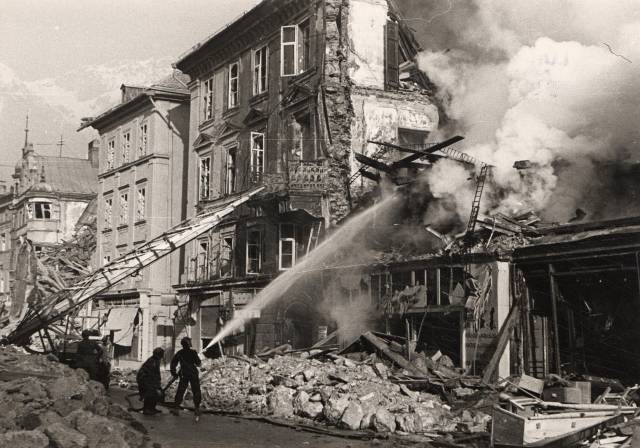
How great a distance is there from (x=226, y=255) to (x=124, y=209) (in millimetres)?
13399

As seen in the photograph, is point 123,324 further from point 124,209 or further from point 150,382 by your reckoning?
point 150,382

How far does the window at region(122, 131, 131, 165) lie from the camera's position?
4506cm

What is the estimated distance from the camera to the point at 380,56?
2881cm

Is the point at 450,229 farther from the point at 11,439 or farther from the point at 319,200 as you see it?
the point at 11,439

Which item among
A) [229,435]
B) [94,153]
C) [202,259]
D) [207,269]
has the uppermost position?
[94,153]

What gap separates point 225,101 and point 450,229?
15851 millimetres

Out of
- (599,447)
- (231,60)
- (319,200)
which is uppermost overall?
(231,60)

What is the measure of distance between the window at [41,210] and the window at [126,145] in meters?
25.6

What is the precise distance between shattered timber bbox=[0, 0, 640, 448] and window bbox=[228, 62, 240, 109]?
0.21 m

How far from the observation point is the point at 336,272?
83.9 feet

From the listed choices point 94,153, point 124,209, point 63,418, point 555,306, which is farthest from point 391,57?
point 94,153

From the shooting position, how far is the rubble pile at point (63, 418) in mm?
10117

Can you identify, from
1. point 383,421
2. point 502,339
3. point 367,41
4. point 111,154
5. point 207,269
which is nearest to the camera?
point 383,421

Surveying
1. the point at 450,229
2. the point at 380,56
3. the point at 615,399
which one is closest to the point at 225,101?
the point at 380,56
